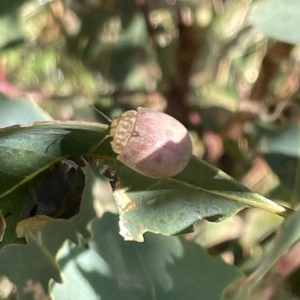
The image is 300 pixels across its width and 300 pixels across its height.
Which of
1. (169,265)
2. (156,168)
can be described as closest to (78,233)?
(169,265)

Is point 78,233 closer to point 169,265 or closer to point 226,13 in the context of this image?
point 169,265

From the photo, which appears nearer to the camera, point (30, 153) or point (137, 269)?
point (30, 153)

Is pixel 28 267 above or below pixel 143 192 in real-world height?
below

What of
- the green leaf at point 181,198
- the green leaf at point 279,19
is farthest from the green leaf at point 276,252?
the green leaf at point 279,19

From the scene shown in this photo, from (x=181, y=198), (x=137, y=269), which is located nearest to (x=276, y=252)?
(x=181, y=198)

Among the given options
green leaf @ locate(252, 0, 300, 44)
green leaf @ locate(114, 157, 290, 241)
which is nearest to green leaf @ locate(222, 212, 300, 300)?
green leaf @ locate(114, 157, 290, 241)

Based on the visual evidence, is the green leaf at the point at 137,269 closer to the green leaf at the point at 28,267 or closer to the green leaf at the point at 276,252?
the green leaf at the point at 28,267

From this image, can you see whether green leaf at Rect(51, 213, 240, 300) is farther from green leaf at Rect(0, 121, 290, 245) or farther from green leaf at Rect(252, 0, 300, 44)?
green leaf at Rect(252, 0, 300, 44)

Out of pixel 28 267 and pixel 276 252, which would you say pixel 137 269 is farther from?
pixel 276 252
